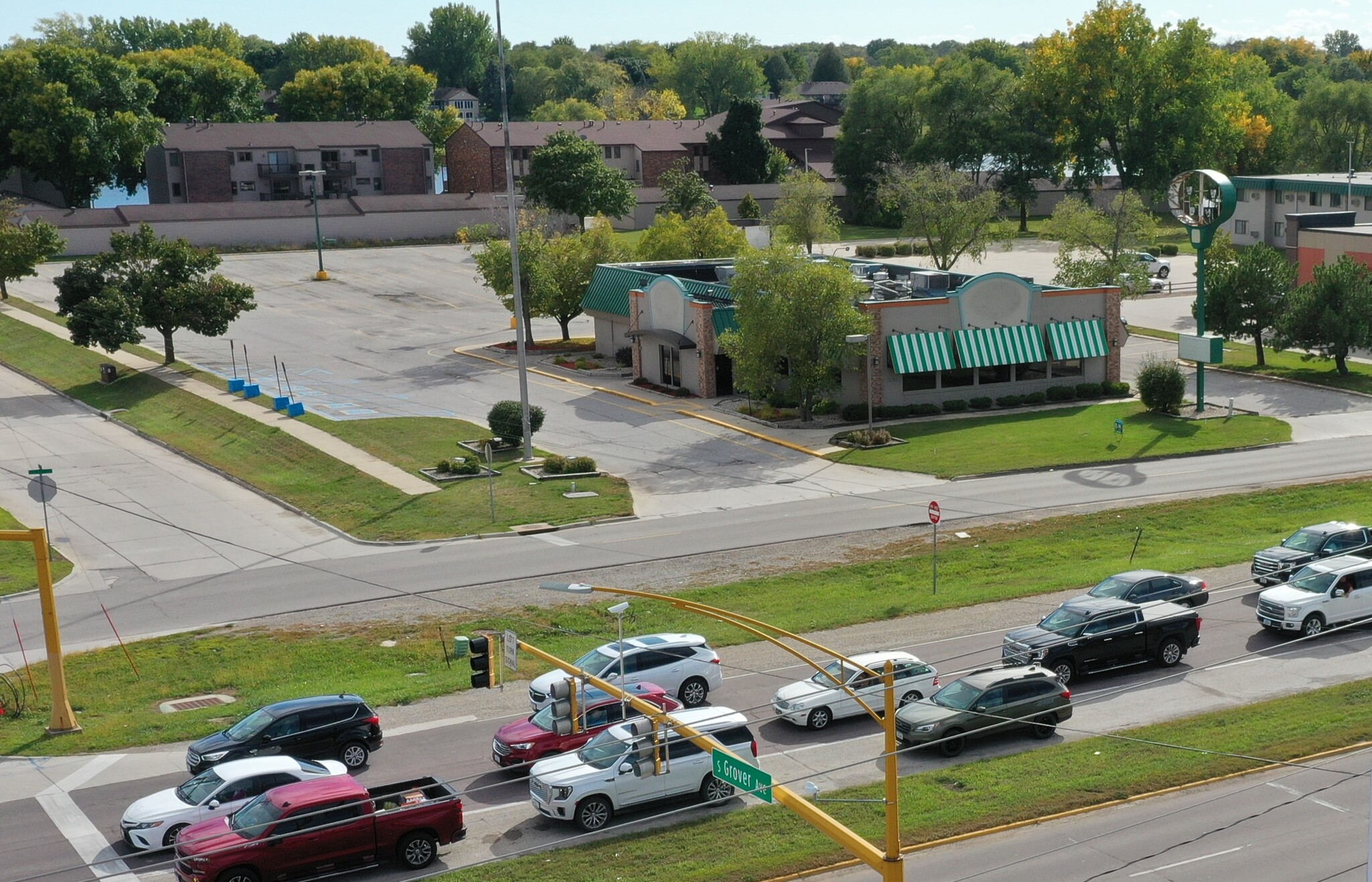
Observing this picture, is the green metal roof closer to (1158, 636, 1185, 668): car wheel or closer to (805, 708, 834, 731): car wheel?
(1158, 636, 1185, 668): car wheel

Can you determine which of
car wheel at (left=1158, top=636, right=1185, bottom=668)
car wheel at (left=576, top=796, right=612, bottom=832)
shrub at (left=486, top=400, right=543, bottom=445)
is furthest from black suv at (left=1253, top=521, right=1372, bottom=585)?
shrub at (left=486, top=400, right=543, bottom=445)

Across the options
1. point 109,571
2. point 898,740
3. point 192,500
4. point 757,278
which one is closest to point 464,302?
point 757,278

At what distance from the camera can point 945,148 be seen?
126188 mm

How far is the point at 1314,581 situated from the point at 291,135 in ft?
379

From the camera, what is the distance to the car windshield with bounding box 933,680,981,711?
86.8ft

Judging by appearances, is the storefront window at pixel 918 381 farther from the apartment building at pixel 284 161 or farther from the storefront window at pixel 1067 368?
the apartment building at pixel 284 161

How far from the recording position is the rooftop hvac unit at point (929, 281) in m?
66.2

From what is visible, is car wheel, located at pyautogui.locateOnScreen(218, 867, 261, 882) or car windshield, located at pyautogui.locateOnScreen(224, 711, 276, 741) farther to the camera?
car windshield, located at pyautogui.locateOnScreen(224, 711, 276, 741)

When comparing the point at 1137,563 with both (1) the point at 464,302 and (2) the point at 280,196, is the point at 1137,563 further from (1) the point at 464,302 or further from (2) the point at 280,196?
(2) the point at 280,196

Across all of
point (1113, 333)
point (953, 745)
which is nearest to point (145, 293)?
point (1113, 333)

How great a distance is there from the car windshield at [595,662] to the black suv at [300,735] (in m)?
4.71

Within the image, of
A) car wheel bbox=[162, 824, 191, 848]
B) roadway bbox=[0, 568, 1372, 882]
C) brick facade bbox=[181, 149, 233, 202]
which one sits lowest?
roadway bbox=[0, 568, 1372, 882]

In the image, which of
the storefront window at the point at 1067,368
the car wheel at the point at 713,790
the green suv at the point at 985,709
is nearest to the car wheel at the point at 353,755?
the car wheel at the point at 713,790

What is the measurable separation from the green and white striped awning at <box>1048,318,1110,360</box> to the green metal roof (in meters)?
19.7
